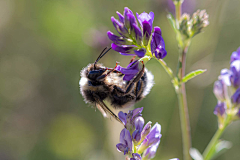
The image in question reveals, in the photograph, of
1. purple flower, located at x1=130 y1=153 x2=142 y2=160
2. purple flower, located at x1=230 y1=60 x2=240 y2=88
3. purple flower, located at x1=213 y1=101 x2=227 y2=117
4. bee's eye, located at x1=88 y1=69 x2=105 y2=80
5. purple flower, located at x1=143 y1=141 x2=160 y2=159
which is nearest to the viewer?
purple flower, located at x1=130 y1=153 x2=142 y2=160

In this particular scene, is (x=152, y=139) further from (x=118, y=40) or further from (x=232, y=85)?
(x=232, y=85)

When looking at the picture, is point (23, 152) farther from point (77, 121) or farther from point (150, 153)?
point (150, 153)

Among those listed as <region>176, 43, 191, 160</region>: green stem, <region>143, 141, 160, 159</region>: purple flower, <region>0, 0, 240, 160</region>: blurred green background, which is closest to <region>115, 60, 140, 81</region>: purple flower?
<region>176, 43, 191, 160</region>: green stem

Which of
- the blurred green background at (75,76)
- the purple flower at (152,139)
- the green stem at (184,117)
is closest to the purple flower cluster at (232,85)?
the green stem at (184,117)

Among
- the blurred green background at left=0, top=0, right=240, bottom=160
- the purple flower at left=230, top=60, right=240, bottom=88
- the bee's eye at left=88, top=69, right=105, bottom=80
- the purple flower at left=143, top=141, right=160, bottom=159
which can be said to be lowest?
the purple flower at left=143, top=141, right=160, bottom=159

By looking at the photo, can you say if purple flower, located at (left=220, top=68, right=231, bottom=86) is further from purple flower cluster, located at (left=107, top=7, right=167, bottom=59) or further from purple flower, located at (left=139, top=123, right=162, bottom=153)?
purple flower, located at (left=139, top=123, right=162, bottom=153)

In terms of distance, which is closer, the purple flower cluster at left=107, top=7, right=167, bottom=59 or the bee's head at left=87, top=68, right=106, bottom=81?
the purple flower cluster at left=107, top=7, right=167, bottom=59

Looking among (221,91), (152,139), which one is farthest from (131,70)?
(221,91)
